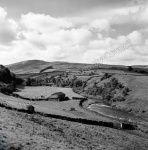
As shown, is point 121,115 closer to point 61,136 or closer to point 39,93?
point 61,136

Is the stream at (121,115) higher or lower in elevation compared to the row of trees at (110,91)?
lower

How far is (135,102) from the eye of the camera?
81.9m

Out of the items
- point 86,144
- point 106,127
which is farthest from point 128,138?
point 86,144

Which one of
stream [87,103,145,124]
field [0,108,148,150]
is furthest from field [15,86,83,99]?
field [0,108,148,150]

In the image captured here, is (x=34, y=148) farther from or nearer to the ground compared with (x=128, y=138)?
farther from the ground

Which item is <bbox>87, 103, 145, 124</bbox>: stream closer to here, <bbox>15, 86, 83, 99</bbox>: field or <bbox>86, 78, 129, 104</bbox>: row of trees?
<bbox>86, 78, 129, 104</bbox>: row of trees

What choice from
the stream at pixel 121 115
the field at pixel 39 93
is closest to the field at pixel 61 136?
the stream at pixel 121 115

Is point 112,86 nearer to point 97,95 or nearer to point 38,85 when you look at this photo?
point 97,95

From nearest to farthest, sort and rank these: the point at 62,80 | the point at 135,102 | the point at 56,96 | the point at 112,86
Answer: the point at 135,102 → the point at 56,96 → the point at 112,86 → the point at 62,80

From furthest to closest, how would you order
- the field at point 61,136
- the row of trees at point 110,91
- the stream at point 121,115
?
the row of trees at point 110,91
the stream at point 121,115
the field at point 61,136

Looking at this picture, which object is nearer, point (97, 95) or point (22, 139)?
point (22, 139)

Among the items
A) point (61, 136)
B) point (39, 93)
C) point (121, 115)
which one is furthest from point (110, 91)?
point (61, 136)

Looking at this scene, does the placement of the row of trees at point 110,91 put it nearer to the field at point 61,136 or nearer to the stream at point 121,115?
the stream at point 121,115

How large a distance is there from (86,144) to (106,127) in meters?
16.9
